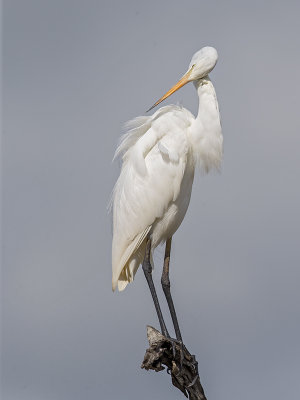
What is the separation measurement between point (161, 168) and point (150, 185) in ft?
0.83

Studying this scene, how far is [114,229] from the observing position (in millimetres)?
10820

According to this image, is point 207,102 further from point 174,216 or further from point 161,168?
point 174,216

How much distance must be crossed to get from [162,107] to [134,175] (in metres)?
0.85

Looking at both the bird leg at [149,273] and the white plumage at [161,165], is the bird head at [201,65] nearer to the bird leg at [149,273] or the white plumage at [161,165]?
the white plumage at [161,165]

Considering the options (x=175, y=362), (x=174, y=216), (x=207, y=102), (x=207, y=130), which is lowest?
(x=175, y=362)

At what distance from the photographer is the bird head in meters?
10.5

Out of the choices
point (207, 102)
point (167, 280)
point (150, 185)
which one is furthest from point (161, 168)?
point (167, 280)

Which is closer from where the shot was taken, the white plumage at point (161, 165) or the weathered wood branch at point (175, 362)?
the weathered wood branch at point (175, 362)

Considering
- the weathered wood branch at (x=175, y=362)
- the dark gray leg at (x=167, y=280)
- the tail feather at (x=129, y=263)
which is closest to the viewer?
the weathered wood branch at (x=175, y=362)

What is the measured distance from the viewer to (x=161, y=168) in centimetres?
1038

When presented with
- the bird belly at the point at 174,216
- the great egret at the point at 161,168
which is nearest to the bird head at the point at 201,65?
the great egret at the point at 161,168

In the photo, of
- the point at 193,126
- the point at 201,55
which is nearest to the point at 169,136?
the point at 193,126

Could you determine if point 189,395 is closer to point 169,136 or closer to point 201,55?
point 169,136

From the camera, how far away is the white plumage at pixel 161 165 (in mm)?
10359
